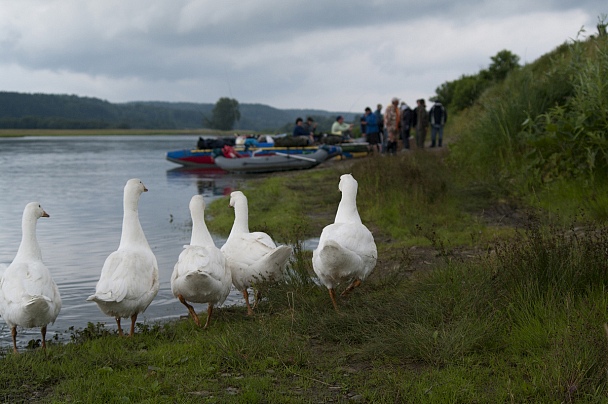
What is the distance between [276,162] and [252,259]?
76.8 ft

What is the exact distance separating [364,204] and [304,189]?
6840mm

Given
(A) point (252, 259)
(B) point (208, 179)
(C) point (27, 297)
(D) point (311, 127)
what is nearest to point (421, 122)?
(D) point (311, 127)

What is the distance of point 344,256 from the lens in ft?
22.7

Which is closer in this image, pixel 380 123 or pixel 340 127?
pixel 380 123

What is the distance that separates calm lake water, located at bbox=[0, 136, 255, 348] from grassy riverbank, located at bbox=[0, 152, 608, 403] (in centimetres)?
139

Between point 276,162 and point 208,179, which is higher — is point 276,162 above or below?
above

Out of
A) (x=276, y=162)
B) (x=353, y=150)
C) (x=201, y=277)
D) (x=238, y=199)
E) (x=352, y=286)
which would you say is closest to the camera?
(x=201, y=277)

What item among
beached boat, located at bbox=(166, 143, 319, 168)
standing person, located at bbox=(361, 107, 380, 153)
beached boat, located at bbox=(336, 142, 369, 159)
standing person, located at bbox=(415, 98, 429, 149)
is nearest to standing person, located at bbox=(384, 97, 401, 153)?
standing person, located at bbox=(415, 98, 429, 149)

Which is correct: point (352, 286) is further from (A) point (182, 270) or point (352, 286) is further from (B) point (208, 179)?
(B) point (208, 179)

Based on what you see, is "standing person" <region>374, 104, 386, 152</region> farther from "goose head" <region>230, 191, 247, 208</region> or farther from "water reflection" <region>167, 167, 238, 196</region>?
"goose head" <region>230, 191, 247, 208</region>

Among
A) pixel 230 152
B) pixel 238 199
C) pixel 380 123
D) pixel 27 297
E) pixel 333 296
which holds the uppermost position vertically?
pixel 380 123

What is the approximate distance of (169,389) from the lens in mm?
5098

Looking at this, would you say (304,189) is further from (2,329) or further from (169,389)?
(169,389)

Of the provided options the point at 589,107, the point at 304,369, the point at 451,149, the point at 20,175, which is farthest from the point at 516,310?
the point at 20,175
